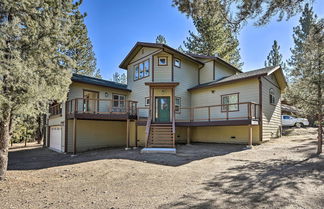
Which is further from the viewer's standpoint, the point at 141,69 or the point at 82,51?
the point at 82,51

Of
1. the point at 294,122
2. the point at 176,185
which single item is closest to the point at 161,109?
the point at 176,185

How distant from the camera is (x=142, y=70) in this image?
15.7 m

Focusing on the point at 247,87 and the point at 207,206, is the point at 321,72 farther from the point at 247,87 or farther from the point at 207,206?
the point at 207,206

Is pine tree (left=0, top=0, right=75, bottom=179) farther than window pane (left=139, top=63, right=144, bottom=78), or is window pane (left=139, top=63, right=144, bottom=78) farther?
window pane (left=139, top=63, right=144, bottom=78)

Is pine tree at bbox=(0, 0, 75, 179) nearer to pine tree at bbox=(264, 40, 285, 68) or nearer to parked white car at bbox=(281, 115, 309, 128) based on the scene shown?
parked white car at bbox=(281, 115, 309, 128)

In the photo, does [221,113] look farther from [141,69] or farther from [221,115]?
[141,69]

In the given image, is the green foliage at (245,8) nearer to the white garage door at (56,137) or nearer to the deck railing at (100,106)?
the deck railing at (100,106)

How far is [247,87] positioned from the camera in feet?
42.7

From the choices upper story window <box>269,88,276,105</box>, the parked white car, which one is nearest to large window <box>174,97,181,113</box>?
upper story window <box>269,88,276,105</box>

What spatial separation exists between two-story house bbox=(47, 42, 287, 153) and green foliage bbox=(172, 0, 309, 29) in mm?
5254

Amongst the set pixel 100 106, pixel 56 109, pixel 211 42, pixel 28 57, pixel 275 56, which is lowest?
pixel 56 109

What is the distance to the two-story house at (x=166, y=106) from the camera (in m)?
12.5

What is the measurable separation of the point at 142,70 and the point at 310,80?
10910 millimetres

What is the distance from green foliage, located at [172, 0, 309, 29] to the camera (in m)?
7.00
